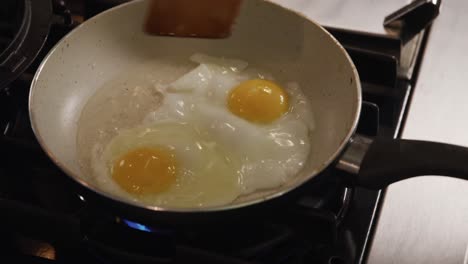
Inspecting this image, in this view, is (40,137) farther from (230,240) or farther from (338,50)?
(338,50)

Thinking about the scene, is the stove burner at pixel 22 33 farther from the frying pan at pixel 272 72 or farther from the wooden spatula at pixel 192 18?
the wooden spatula at pixel 192 18

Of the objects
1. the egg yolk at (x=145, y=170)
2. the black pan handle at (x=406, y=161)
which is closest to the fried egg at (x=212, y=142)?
the egg yolk at (x=145, y=170)

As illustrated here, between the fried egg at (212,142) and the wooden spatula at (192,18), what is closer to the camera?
the fried egg at (212,142)

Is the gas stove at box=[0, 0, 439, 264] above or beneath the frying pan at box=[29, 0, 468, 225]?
beneath

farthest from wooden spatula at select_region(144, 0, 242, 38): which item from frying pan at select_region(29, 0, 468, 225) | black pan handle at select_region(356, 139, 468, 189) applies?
black pan handle at select_region(356, 139, 468, 189)

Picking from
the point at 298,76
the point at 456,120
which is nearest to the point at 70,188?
the point at 298,76

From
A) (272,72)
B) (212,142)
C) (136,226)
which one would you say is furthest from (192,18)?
(136,226)

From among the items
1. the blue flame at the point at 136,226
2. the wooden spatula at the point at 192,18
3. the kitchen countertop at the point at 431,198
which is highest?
the wooden spatula at the point at 192,18

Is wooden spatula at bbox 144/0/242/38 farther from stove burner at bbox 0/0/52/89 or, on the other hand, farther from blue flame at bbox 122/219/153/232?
blue flame at bbox 122/219/153/232
